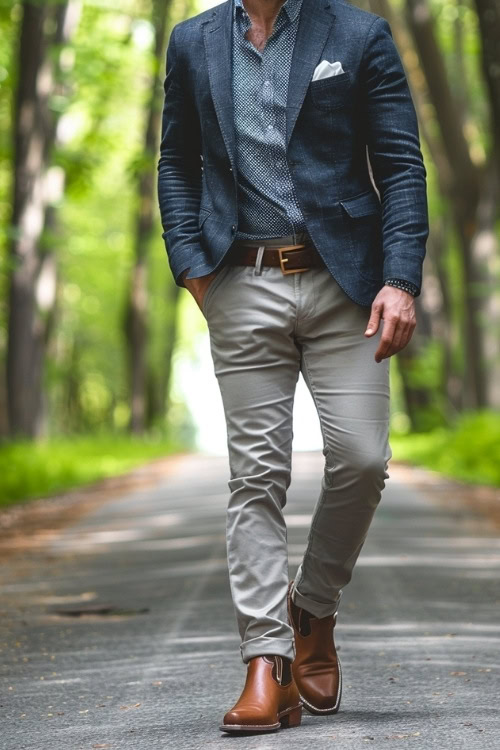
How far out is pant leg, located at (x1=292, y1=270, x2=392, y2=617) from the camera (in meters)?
4.36

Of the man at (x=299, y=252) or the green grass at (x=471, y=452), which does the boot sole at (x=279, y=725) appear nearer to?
the man at (x=299, y=252)

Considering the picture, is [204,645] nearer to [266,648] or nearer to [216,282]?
[266,648]

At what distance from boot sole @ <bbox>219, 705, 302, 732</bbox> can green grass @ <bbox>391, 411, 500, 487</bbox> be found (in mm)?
12308

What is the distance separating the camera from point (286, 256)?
4418 millimetres

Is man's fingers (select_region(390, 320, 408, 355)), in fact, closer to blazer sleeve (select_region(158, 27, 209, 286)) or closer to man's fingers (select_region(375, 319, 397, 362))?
man's fingers (select_region(375, 319, 397, 362))

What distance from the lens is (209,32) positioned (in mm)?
4535

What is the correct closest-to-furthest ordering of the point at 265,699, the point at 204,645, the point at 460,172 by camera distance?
the point at 265,699
the point at 204,645
the point at 460,172

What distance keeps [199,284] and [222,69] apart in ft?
2.15

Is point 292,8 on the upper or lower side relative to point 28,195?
upper

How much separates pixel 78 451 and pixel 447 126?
8.01 metres

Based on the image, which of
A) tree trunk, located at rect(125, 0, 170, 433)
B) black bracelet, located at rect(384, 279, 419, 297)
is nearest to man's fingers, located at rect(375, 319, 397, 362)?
black bracelet, located at rect(384, 279, 419, 297)

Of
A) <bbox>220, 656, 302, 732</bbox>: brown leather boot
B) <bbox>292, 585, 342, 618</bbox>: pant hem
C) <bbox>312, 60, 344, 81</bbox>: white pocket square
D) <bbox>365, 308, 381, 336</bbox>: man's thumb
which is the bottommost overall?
<bbox>220, 656, 302, 732</bbox>: brown leather boot

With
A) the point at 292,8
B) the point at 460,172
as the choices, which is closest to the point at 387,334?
the point at 292,8

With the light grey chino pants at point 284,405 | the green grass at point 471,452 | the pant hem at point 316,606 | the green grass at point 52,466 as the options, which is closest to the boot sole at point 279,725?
the light grey chino pants at point 284,405
